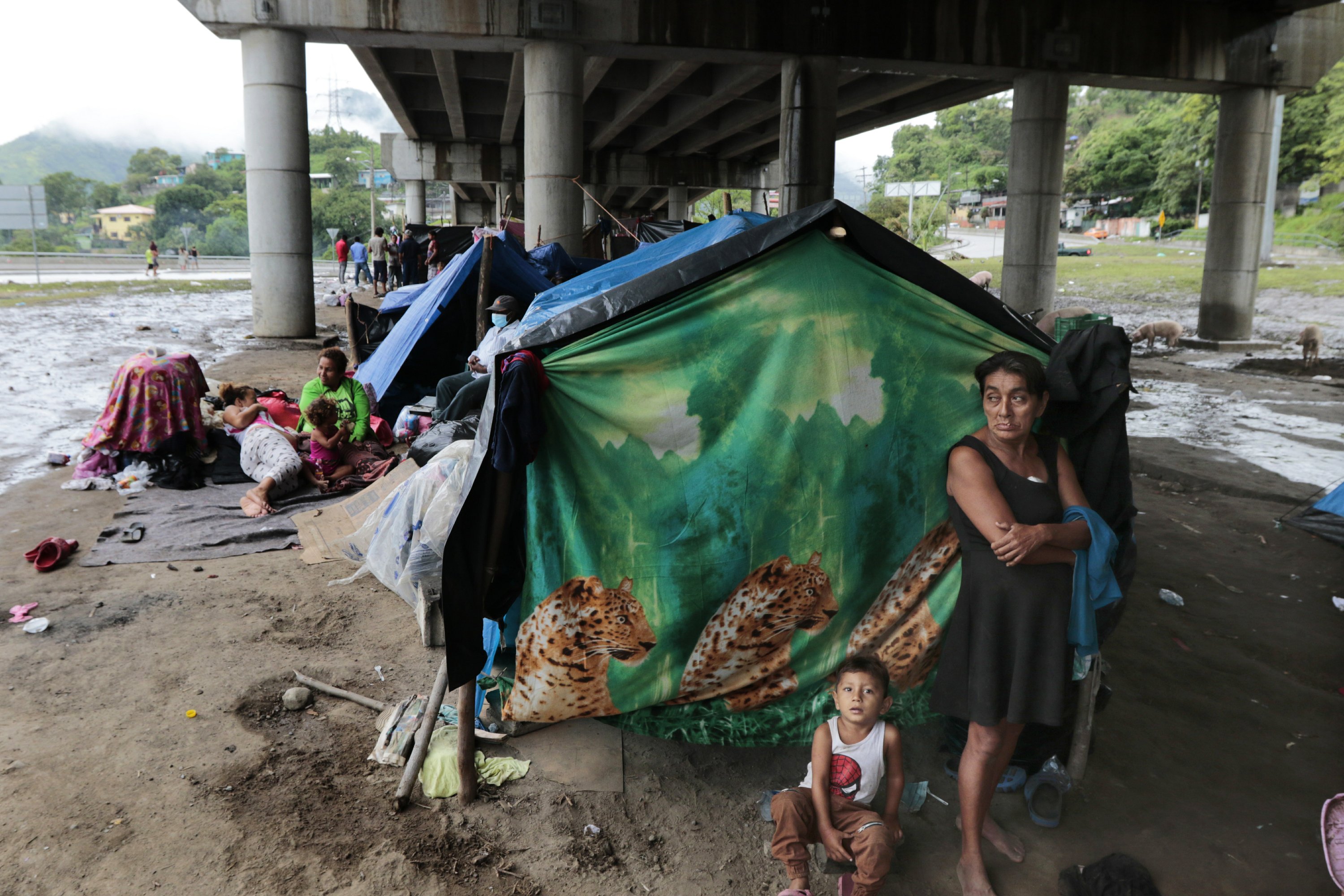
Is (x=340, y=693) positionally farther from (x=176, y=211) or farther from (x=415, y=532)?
(x=176, y=211)

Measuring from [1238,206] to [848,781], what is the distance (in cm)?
1836

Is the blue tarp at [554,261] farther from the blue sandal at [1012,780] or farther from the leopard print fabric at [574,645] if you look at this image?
the blue sandal at [1012,780]

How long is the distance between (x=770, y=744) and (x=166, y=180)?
15471 cm

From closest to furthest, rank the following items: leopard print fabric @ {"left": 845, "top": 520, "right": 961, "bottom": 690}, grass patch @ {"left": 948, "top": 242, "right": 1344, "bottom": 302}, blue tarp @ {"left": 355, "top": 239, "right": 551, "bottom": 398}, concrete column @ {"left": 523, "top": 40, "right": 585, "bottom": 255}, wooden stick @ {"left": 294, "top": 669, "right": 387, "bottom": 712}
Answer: leopard print fabric @ {"left": 845, "top": 520, "right": 961, "bottom": 690} < wooden stick @ {"left": 294, "top": 669, "right": 387, "bottom": 712} < blue tarp @ {"left": 355, "top": 239, "right": 551, "bottom": 398} < concrete column @ {"left": 523, "top": 40, "right": 585, "bottom": 255} < grass patch @ {"left": 948, "top": 242, "right": 1344, "bottom": 302}

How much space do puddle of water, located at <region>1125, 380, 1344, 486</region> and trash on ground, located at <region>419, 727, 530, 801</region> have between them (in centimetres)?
752

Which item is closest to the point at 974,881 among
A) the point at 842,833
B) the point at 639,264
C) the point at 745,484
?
the point at 842,833

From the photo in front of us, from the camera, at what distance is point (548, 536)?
3.00 metres

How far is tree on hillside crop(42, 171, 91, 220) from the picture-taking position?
91375mm

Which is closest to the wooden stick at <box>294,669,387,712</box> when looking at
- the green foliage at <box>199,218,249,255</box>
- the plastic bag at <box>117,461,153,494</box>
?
the plastic bag at <box>117,461,153,494</box>

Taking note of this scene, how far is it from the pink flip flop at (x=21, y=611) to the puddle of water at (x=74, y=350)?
267cm

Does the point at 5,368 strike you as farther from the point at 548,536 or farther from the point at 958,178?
the point at 958,178

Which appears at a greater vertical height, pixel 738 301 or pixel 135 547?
pixel 738 301

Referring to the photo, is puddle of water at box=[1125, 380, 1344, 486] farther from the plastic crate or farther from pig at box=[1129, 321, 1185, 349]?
the plastic crate

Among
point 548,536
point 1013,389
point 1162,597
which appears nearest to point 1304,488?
point 1162,597
